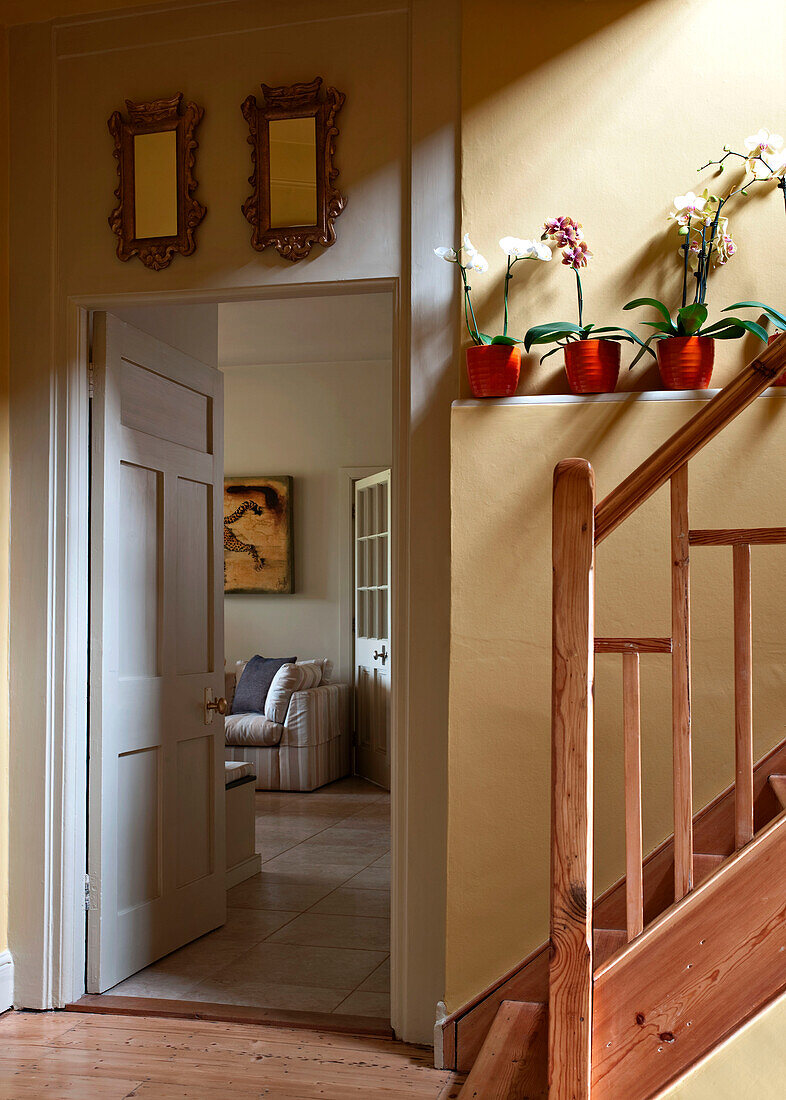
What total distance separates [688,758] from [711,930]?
0.32 meters

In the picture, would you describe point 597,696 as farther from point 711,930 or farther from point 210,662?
point 210,662

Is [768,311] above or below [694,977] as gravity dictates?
above

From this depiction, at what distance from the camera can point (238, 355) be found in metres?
8.20

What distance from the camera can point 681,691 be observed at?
1942 mm

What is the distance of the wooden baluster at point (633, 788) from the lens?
194 centimetres

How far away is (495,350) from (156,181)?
1.31 m

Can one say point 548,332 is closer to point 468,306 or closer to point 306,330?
point 468,306

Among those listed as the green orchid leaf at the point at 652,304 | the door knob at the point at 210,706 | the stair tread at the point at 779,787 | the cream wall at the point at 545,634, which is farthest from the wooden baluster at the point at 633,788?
the door knob at the point at 210,706

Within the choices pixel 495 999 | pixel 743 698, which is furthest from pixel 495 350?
pixel 495 999

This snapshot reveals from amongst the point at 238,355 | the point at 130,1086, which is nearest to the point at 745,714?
the point at 130,1086

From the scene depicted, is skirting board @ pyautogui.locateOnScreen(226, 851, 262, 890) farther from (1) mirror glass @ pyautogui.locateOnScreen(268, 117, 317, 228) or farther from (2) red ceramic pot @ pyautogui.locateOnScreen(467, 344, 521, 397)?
(1) mirror glass @ pyautogui.locateOnScreen(268, 117, 317, 228)

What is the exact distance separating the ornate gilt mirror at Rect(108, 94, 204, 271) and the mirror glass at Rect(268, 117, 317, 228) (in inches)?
10.3

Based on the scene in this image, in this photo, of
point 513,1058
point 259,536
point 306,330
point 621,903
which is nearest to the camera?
point 513,1058

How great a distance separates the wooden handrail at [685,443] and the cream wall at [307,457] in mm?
6225
